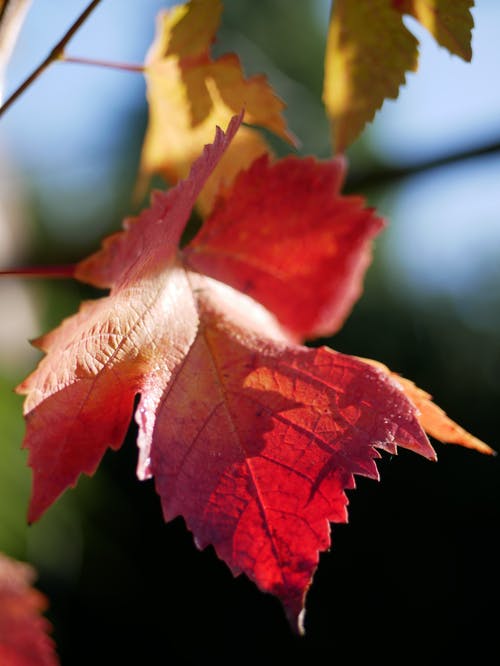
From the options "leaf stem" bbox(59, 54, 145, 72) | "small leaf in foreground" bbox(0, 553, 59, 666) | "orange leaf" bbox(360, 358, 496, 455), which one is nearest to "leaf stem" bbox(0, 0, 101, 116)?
"leaf stem" bbox(59, 54, 145, 72)

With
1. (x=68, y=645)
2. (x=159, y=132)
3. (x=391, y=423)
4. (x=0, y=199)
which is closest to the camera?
(x=391, y=423)

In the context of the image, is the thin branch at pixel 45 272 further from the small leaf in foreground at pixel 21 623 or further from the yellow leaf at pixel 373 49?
the small leaf in foreground at pixel 21 623

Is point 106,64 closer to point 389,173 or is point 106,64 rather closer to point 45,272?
point 45,272

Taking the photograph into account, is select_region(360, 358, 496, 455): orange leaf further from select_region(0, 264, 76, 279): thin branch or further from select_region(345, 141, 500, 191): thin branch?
select_region(345, 141, 500, 191): thin branch

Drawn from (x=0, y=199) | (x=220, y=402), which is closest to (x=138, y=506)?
(x=0, y=199)

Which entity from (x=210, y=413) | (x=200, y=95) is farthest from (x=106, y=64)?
(x=210, y=413)

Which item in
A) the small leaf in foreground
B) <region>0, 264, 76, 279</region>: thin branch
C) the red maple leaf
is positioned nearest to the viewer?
the red maple leaf

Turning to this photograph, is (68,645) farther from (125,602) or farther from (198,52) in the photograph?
(198,52)
